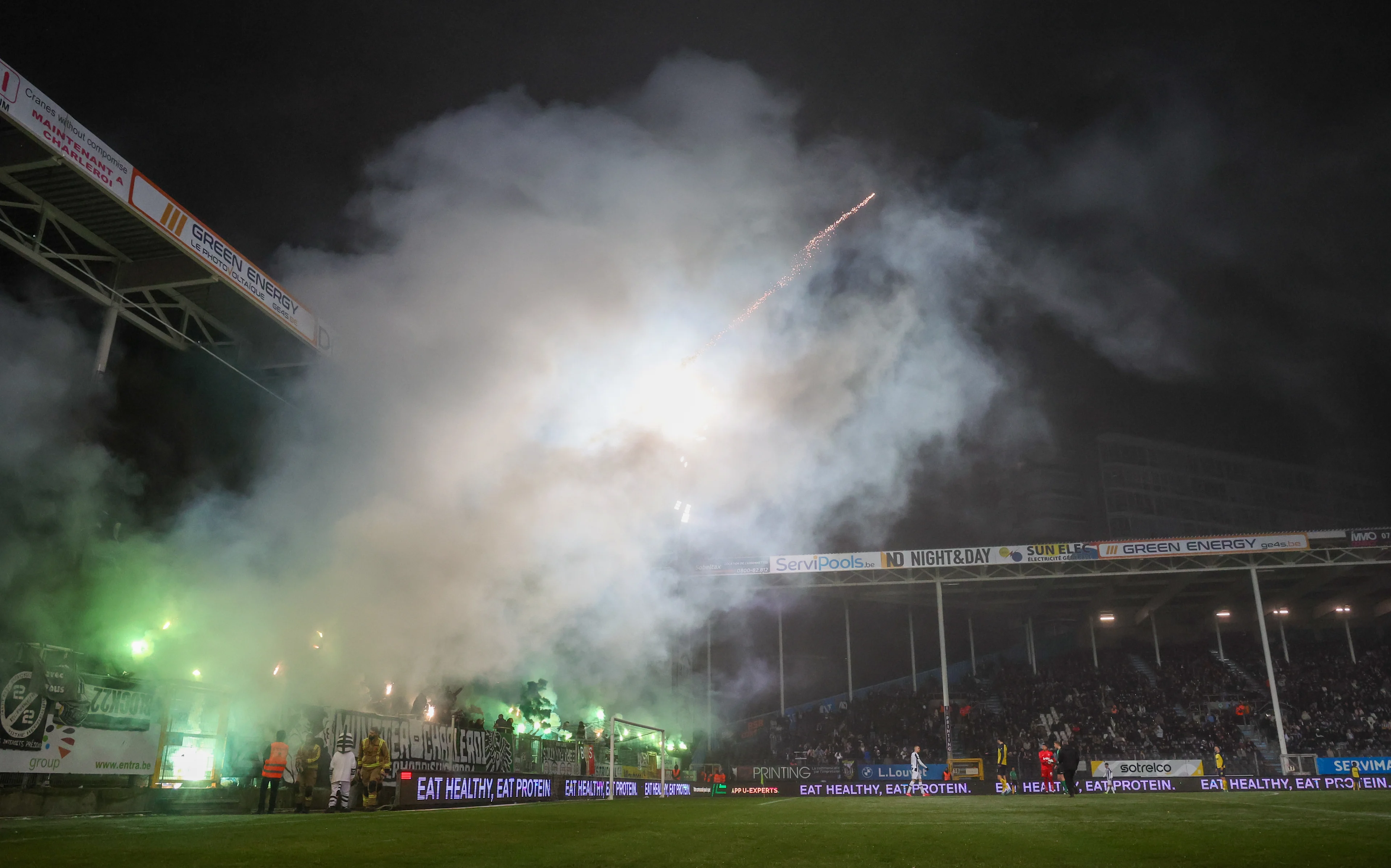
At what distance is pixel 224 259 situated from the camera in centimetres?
1861

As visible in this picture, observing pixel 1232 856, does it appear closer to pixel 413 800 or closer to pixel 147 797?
pixel 413 800

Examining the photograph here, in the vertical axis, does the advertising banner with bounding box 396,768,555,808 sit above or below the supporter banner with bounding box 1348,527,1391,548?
below

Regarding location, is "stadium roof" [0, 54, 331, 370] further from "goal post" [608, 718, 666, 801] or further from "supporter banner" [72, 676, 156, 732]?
"goal post" [608, 718, 666, 801]

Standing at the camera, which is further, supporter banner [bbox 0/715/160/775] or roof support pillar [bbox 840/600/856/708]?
roof support pillar [bbox 840/600/856/708]

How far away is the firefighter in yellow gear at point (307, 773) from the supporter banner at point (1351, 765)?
29740 millimetres

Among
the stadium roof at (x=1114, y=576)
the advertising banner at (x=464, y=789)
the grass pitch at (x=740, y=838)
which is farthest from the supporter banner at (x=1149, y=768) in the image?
the advertising banner at (x=464, y=789)

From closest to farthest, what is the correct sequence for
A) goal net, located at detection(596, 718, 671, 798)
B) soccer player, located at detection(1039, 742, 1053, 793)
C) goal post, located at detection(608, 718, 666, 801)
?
goal post, located at detection(608, 718, 666, 801), soccer player, located at detection(1039, 742, 1053, 793), goal net, located at detection(596, 718, 671, 798)

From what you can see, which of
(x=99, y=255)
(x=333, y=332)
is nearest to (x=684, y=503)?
(x=333, y=332)

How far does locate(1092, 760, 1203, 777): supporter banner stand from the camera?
29219 millimetres

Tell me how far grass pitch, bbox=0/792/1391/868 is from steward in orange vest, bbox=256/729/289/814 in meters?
3.11

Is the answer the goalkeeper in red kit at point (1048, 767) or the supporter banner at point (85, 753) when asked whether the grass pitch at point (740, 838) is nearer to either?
the supporter banner at point (85, 753)

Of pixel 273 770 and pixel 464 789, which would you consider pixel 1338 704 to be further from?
pixel 273 770

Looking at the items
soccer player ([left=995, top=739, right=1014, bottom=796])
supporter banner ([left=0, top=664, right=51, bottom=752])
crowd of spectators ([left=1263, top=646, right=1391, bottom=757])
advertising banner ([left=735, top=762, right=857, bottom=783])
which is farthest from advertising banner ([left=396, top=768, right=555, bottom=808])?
crowd of spectators ([left=1263, top=646, right=1391, bottom=757])

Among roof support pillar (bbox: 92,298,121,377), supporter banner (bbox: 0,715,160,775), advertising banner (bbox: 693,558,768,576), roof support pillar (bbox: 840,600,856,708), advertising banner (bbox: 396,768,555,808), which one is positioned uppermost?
roof support pillar (bbox: 92,298,121,377)
